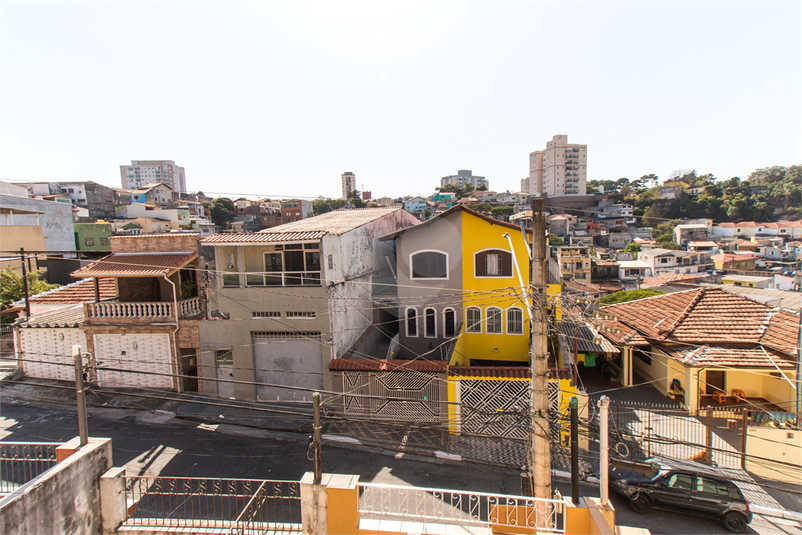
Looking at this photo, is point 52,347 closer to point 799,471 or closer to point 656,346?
point 656,346

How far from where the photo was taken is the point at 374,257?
2192 centimetres

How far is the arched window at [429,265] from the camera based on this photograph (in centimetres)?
1785

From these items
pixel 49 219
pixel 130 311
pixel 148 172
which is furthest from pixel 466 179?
pixel 130 311

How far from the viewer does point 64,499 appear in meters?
6.84

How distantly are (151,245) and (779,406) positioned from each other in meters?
25.7

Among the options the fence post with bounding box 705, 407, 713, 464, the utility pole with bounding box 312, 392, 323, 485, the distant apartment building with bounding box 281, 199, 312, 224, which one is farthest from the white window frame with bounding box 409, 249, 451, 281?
the distant apartment building with bounding box 281, 199, 312, 224

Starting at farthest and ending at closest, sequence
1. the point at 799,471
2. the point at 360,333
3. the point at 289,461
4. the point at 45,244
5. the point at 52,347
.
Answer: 1. the point at 45,244
2. the point at 360,333
3. the point at 52,347
4. the point at 289,461
5. the point at 799,471

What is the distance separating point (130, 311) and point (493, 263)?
15.6m

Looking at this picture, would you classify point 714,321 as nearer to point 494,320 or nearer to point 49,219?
point 494,320

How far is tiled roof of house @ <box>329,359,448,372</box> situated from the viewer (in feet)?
46.5

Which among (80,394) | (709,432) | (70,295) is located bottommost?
(709,432)

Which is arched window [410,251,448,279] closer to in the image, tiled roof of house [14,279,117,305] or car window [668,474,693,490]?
car window [668,474,693,490]

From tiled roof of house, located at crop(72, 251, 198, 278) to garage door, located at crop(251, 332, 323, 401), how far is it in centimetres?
423

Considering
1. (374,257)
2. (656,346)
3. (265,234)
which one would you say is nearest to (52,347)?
(265,234)
